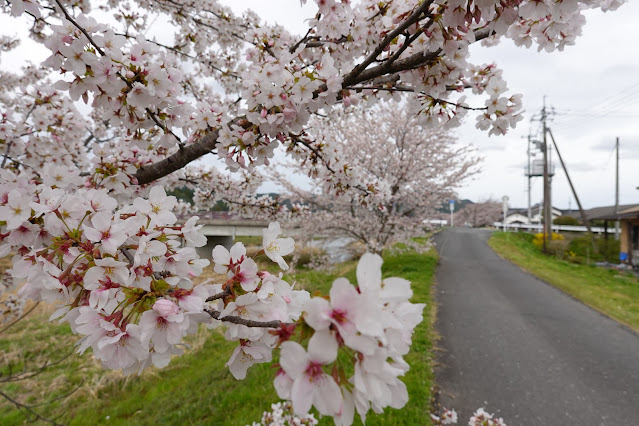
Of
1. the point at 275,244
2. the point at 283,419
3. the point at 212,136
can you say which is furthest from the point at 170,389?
the point at 275,244

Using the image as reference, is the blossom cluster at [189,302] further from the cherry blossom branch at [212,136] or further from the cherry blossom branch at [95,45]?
the cherry blossom branch at [212,136]

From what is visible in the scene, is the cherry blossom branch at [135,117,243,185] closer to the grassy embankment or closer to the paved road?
the grassy embankment

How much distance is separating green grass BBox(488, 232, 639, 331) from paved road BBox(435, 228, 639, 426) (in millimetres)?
509

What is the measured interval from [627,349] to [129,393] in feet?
32.0

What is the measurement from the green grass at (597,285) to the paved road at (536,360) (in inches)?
20.0

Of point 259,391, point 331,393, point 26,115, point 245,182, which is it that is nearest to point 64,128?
point 26,115

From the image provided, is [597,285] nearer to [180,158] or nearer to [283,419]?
[283,419]

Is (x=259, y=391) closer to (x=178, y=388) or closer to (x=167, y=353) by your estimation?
(x=178, y=388)

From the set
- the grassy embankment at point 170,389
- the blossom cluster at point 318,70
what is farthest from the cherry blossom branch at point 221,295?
the grassy embankment at point 170,389

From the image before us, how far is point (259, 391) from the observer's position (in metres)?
4.77

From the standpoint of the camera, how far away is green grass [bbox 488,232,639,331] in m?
8.65

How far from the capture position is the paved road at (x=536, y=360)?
437 cm

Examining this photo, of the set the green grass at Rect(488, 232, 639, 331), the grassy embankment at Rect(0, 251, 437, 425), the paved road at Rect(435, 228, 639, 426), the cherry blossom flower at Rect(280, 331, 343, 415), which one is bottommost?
the grassy embankment at Rect(0, 251, 437, 425)

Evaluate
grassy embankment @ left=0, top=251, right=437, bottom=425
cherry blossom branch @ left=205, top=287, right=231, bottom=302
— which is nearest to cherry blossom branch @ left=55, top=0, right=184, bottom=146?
cherry blossom branch @ left=205, top=287, right=231, bottom=302
